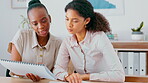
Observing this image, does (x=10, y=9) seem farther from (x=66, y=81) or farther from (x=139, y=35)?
(x=66, y=81)

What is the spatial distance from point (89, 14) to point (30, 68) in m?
0.45

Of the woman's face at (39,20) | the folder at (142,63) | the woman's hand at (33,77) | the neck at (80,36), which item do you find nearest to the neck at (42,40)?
the woman's face at (39,20)

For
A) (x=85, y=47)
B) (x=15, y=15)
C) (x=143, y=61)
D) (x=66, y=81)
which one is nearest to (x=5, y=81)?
(x=66, y=81)

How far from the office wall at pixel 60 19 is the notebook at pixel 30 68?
2.11 m

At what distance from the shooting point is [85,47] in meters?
1.35

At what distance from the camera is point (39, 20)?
1399 mm

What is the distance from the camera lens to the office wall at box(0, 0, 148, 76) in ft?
10.1

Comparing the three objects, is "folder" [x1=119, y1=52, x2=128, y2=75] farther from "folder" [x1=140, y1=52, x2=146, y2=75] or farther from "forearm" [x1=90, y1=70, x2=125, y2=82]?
"forearm" [x1=90, y1=70, x2=125, y2=82]

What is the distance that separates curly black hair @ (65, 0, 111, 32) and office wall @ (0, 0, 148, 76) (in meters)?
1.83

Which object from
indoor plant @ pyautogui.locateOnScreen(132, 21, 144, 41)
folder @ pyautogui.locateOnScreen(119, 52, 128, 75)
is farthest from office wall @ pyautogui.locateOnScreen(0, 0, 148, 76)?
folder @ pyautogui.locateOnScreen(119, 52, 128, 75)

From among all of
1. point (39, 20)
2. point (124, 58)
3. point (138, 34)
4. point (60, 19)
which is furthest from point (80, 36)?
point (60, 19)

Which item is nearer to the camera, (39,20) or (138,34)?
(39,20)

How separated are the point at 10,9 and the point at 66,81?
285 cm

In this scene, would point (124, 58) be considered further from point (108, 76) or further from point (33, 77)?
point (33, 77)
